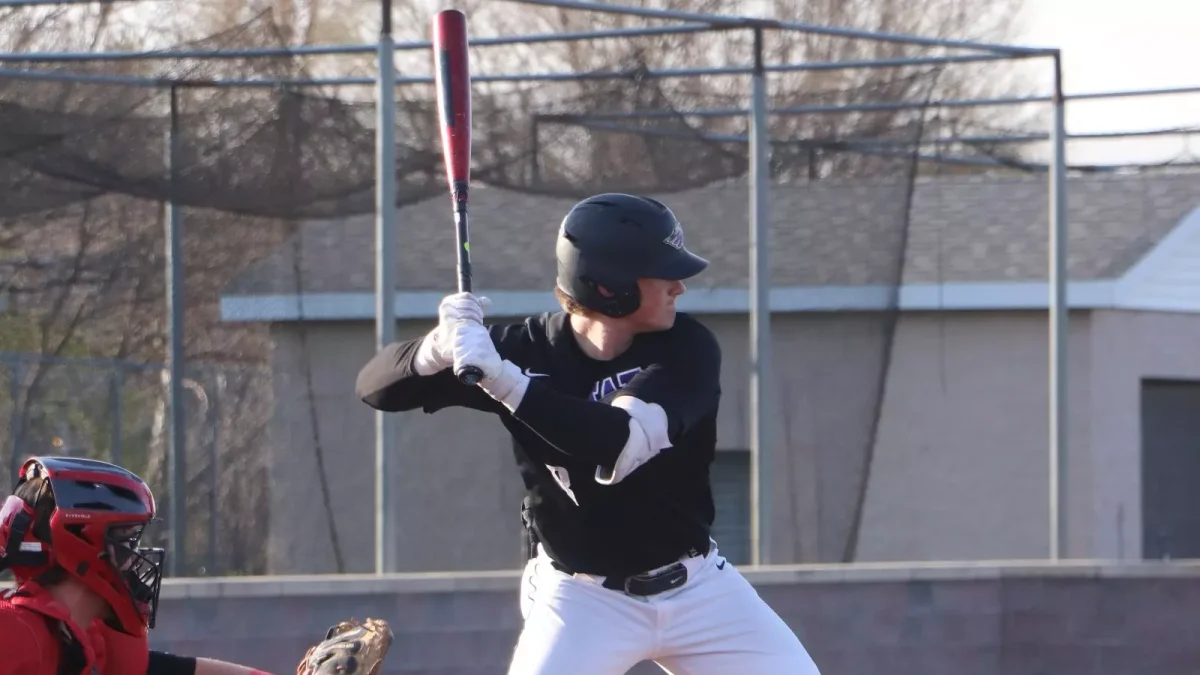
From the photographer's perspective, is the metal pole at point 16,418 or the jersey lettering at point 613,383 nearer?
the jersey lettering at point 613,383

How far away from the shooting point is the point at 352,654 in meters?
3.44

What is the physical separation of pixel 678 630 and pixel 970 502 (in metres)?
8.63

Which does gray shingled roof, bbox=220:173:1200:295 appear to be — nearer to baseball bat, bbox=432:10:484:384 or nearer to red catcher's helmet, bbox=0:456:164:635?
baseball bat, bbox=432:10:484:384

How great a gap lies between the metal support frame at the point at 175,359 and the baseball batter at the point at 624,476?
3371 mm

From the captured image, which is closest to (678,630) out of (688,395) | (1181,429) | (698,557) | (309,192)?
(698,557)

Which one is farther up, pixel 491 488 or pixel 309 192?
pixel 309 192

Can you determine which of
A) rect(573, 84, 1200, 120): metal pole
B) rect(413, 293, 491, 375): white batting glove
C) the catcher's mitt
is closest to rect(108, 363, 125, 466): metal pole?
rect(573, 84, 1200, 120): metal pole

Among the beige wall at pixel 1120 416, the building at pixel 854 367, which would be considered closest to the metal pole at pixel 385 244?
the building at pixel 854 367

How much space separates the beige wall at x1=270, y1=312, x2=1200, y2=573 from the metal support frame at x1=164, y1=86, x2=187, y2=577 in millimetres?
428

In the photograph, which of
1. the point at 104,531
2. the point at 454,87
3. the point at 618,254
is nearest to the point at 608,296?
the point at 618,254

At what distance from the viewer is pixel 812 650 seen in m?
7.64

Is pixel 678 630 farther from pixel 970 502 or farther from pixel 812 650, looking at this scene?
pixel 970 502

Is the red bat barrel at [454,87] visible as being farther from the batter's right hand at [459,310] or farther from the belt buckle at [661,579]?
the belt buckle at [661,579]

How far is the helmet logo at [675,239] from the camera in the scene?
4.12 meters
